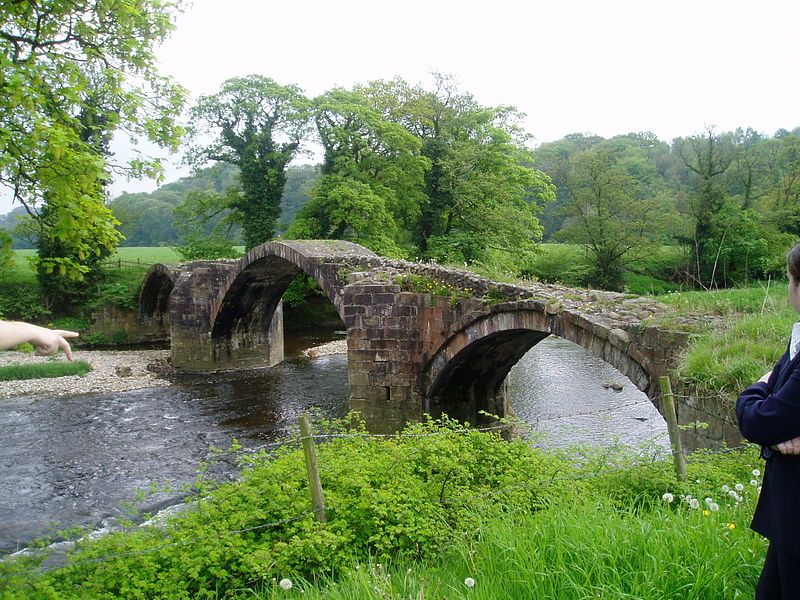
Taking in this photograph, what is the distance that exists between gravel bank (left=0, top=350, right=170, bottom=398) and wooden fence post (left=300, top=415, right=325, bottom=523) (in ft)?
49.2

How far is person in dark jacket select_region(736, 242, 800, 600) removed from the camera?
7.09 ft

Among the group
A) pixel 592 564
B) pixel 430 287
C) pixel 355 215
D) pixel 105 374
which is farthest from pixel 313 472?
pixel 355 215

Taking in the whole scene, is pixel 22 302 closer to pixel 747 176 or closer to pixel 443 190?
pixel 443 190

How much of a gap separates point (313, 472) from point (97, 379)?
54.9 ft

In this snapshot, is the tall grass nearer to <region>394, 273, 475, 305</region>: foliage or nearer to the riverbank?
<region>394, 273, 475, 305</region>: foliage

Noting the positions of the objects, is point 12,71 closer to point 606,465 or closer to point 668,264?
point 606,465

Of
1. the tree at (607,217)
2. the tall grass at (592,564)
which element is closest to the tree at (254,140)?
the tree at (607,217)

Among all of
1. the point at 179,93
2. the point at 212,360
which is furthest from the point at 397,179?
the point at 179,93

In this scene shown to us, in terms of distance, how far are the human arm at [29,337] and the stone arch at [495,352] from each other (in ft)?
22.0

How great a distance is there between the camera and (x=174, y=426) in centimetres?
1416

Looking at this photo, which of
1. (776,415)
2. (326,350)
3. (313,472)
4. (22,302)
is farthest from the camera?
(22,302)

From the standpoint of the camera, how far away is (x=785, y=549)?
7.25 ft

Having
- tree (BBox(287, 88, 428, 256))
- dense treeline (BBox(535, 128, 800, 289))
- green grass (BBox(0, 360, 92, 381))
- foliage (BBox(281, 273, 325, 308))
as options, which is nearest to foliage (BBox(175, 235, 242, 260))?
foliage (BBox(281, 273, 325, 308))

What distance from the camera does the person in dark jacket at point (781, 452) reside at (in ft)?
7.09
